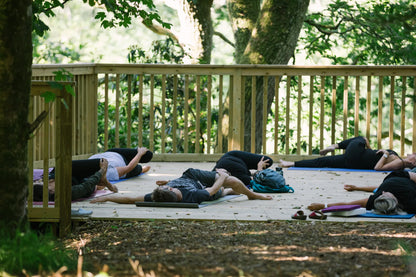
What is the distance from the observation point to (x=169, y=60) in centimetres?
964

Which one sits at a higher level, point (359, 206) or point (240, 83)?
point (240, 83)

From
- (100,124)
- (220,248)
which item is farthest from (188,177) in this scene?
(100,124)

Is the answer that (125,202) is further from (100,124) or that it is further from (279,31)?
(100,124)

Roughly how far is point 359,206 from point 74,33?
20.3m

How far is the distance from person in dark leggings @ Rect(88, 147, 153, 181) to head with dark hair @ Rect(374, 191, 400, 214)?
8.42ft

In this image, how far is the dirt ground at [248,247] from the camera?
114 inches

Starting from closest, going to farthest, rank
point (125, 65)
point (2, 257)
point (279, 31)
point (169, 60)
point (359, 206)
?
point (2, 257), point (359, 206), point (125, 65), point (279, 31), point (169, 60)

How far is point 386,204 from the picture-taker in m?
4.43

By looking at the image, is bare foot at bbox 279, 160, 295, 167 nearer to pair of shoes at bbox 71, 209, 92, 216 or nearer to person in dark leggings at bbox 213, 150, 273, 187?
person in dark leggings at bbox 213, 150, 273, 187

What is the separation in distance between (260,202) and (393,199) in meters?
1.06

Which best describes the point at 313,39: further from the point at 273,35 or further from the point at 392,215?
the point at 392,215

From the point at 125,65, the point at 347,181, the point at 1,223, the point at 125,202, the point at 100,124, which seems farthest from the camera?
the point at 100,124

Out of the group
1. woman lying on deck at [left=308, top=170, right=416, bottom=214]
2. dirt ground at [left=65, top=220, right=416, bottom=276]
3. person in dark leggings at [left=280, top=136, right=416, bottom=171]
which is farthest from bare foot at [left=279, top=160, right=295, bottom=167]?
dirt ground at [left=65, top=220, right=416, bottom=276]

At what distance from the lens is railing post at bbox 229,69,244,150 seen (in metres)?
7.45
